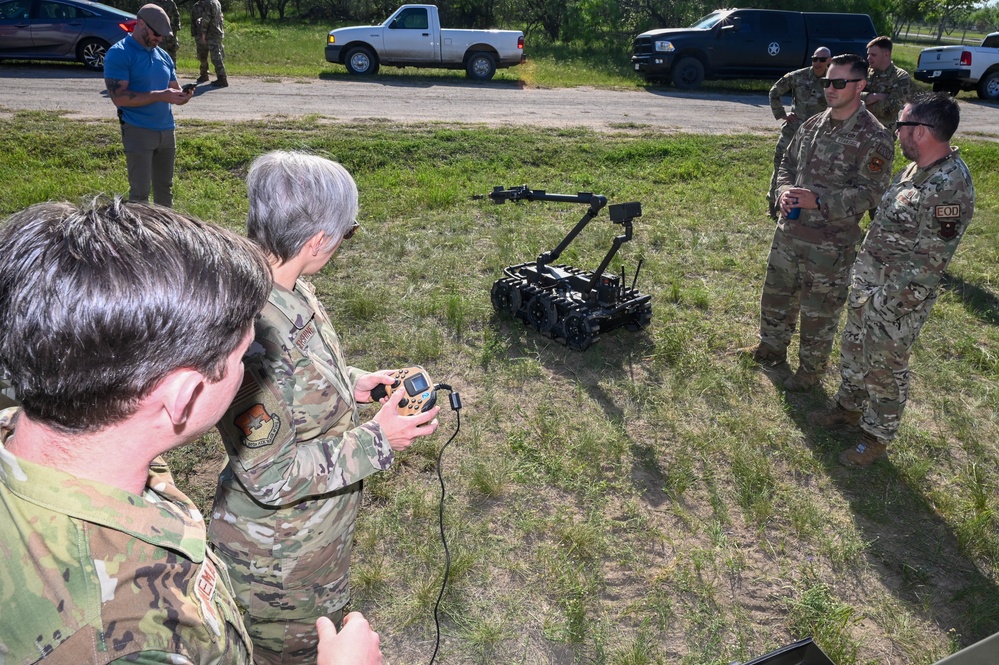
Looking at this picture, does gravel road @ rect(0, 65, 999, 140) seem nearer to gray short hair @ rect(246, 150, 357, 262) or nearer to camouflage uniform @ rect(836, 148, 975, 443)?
camouflage uniform @ rect(836, 148, 975, 443)

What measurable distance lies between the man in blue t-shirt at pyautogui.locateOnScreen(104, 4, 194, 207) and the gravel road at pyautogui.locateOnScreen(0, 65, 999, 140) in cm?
518

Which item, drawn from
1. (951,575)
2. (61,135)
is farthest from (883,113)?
(61,135)

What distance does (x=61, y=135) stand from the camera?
1021 cm

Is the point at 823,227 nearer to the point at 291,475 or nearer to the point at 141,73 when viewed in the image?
the point at 291,475

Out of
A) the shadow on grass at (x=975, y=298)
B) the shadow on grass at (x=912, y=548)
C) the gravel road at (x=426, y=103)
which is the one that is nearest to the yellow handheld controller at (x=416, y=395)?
the shadow on grass at (x=912, y=548)

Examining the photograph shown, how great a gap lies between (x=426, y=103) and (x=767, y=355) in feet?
34.9

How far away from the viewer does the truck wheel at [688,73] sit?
61.2 feet

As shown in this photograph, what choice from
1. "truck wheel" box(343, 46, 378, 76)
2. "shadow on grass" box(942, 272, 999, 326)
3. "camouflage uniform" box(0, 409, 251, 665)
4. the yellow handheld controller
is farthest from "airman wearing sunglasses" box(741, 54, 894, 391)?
"truck wheel" box(343, 46, 378, 76)

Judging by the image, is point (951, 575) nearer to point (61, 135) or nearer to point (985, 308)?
point (985, 308)

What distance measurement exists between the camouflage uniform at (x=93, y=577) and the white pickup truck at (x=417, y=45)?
17.8 meters

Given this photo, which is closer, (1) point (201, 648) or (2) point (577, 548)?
(1) point (201, 648)

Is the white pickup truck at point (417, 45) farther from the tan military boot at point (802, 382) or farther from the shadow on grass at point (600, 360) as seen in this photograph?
the tan military boot at point (802, 382)

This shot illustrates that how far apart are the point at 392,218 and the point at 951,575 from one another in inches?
263

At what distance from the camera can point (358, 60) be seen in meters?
17.4
